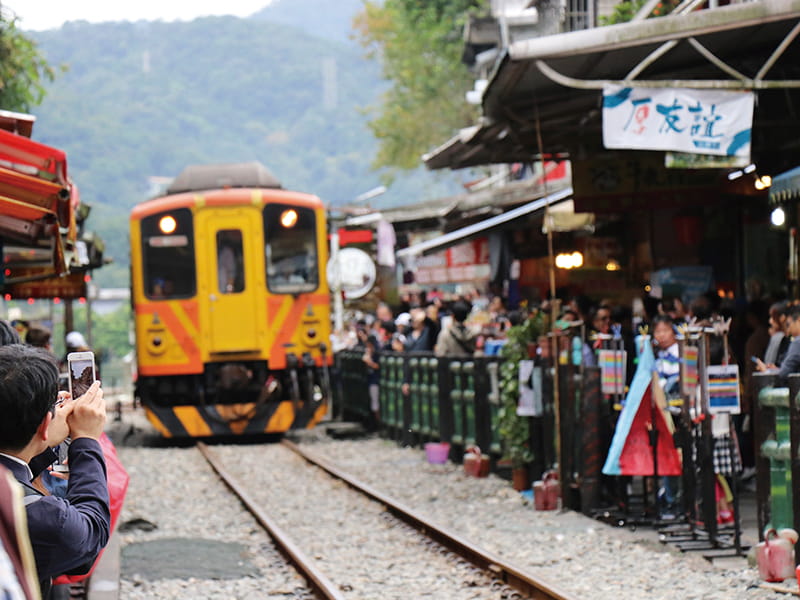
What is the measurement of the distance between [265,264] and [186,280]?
0.96 metres

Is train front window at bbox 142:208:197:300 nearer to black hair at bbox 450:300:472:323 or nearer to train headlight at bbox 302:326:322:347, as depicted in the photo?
train headlight at bbox 302:326:322:347

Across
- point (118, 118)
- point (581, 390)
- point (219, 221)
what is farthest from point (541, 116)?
point (118, 118)

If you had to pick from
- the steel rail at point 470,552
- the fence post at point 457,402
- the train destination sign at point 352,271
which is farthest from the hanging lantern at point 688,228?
the train destination sign at point 352,271

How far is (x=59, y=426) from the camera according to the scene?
334cm

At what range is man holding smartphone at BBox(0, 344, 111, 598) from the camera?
2977 mm

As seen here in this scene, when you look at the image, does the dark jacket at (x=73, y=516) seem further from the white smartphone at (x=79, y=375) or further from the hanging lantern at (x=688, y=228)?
the hanging lantern at (x=688, y=228)

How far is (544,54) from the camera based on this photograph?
8.93 m

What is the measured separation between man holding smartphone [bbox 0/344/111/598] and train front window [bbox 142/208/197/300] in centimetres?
1324

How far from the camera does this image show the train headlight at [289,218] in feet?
54.7

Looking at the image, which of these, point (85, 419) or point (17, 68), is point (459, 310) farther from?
point (85, 419)

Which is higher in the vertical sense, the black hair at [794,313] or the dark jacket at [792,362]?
the black hair at [794,313]

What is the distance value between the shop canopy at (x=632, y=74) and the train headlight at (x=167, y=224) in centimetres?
415

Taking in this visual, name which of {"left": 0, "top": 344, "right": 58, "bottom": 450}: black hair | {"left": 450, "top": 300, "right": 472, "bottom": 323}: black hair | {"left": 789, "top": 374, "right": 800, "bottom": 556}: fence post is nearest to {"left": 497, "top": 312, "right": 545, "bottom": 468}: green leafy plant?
{"left": 450, "top": 300, "right": 472, "bottom": 323}: black hair

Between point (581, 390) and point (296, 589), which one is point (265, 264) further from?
point (296, 589)
